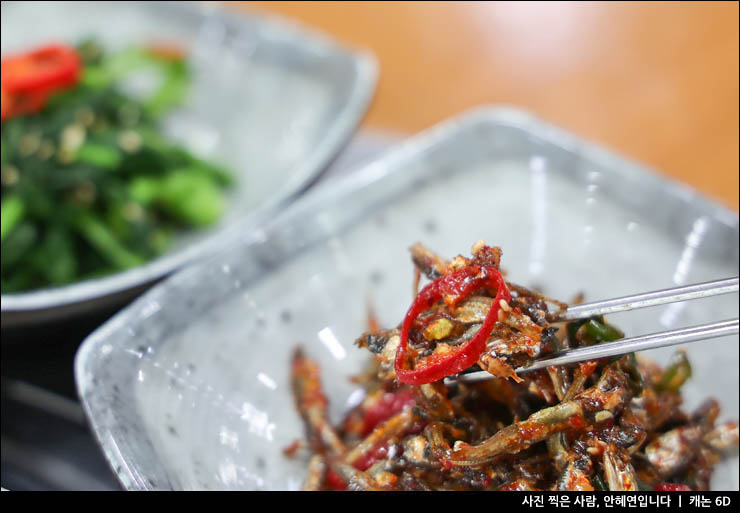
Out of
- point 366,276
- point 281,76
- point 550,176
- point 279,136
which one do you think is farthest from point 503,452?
point 281,76

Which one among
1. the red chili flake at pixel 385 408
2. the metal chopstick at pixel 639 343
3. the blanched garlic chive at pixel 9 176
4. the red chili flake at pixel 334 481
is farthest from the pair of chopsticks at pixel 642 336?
the blanched garlic chive at pixel 9 176

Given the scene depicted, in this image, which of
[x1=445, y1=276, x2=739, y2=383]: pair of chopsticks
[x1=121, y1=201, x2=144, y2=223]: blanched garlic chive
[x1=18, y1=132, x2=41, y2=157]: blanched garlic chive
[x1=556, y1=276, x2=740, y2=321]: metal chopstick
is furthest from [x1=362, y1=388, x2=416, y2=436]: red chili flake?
[x1=18, y1=132, x2=41, y2=157]: blanched garlic chive

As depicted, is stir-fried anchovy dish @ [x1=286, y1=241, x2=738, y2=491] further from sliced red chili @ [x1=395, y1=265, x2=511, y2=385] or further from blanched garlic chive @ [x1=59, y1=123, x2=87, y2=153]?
blanched garlic chive @ [x1=59, y1=123, x2=87, y2=153]

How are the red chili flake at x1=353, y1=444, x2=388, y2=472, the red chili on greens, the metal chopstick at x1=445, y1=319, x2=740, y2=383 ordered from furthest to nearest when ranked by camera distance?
the red chili on greens, the red chili flake at x1=353, y1=444, x2=388, y2=472, the metal chopstick at x1=445, y1=319, x2=740, y2=383

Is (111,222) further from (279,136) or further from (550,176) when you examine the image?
(550,176)

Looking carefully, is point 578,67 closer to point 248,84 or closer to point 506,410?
point 248,84

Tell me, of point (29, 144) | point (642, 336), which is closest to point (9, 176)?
point (29, 144)

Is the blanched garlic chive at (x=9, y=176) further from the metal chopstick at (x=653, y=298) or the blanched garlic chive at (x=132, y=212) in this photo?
the metal chopstick at (x=653, y=298)
